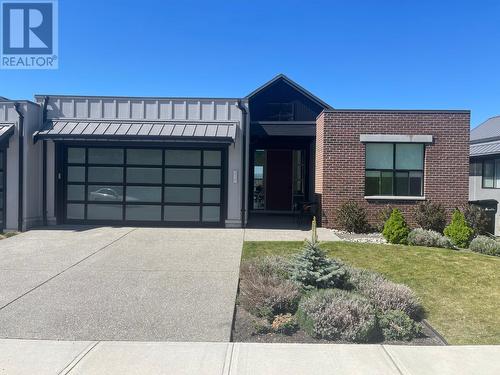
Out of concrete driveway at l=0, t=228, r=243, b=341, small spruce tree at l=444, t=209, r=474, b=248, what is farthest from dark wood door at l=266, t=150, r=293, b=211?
small spruce tree at l=444, t=209, r=474, b=248

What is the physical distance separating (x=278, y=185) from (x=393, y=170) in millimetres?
6631

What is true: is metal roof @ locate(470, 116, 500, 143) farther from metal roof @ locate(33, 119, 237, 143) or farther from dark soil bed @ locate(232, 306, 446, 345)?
dark soil bed @ locate(232, 306, 446, 345)

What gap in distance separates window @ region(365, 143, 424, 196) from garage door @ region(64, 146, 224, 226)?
4895mm

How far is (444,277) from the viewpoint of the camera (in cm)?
780

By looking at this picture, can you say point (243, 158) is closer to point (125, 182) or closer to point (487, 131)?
point (125, 182)

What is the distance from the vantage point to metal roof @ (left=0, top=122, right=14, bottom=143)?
12234 millimetres

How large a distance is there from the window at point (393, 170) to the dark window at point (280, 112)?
6.97m

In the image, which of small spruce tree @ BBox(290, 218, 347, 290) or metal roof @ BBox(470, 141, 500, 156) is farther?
metal roof @ BBox(470, 141, 500, 156)

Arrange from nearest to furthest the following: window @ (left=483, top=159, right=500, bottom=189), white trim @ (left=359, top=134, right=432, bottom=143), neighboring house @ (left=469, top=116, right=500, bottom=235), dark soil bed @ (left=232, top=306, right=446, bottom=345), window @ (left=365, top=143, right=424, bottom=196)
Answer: dark soil bed @ (left=232, top=306, right=446, bottom=345) < white trim @ (left=359, top=134, right=432, bottom=143) < window @ (left=365, top=143, right=424, bottom=196) < neighboring house @ (left=469, top=116, right=500, bottom=235) < window @ (left=483, top=159, right=500, bottom=189)

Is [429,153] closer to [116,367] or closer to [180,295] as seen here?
[180,295]

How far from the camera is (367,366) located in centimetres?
442

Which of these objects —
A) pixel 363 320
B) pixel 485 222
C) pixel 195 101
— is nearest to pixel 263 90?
pixel 195 101

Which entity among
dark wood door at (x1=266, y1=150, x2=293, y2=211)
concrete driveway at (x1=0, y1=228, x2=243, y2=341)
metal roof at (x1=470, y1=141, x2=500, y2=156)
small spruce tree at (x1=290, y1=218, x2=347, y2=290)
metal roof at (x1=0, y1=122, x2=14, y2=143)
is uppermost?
metal roof at (x1=470, y1=141, x2=500, y2=156)

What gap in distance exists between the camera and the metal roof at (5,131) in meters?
12.2
